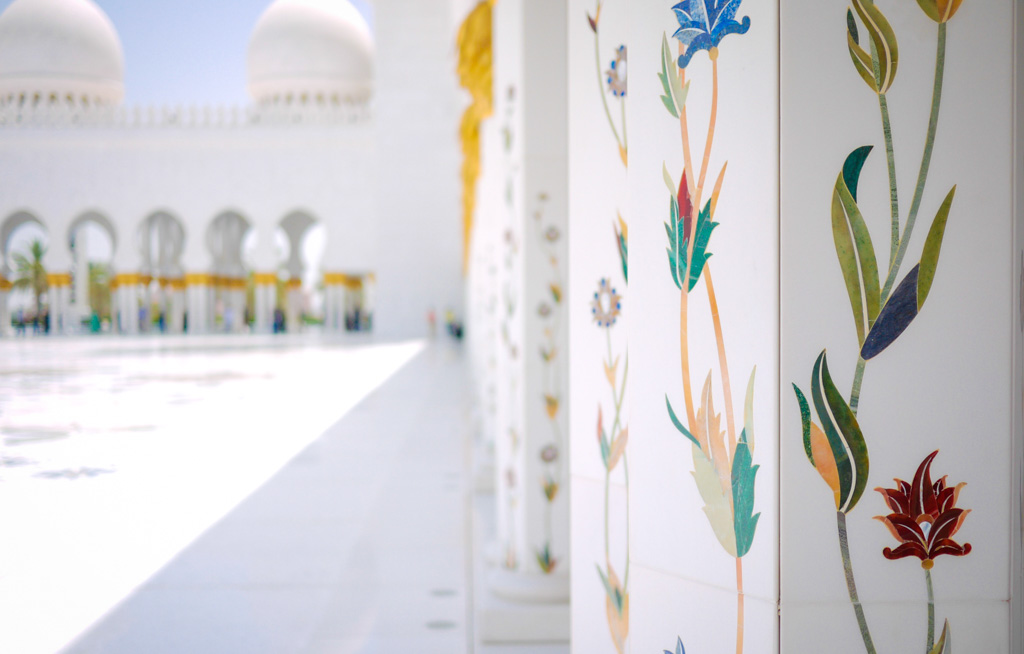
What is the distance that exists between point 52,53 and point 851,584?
21.6 meters

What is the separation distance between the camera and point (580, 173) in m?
1.31

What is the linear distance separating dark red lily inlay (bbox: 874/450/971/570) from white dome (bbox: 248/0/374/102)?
19.7 metres

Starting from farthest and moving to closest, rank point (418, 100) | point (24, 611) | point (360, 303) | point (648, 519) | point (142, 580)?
1. point (360, 303)
2. point (418, 100)
3. point (142, 580)
4. point (24, 611)
5. point (648, 519)

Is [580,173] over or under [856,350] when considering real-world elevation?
over

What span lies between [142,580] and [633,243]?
1.54 meters

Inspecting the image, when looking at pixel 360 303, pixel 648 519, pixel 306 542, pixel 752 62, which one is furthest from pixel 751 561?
pixel 360 303

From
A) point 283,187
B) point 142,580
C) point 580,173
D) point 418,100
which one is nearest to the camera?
point 580,173

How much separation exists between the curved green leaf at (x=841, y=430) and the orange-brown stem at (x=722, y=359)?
91mm

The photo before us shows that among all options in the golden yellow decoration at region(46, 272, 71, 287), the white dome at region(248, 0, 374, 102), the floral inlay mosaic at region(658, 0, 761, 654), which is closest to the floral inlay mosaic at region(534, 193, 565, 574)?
the floral inlay mosaic at region(658, 0, 761, 654)

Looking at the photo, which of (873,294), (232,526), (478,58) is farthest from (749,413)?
(232,526)

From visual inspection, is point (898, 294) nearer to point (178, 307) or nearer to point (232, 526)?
point (232, 526)

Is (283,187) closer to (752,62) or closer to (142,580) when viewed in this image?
(142,580)

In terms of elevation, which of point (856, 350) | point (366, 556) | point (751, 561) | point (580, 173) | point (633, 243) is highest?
point (580, 173)

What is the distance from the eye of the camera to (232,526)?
7.94 feet
